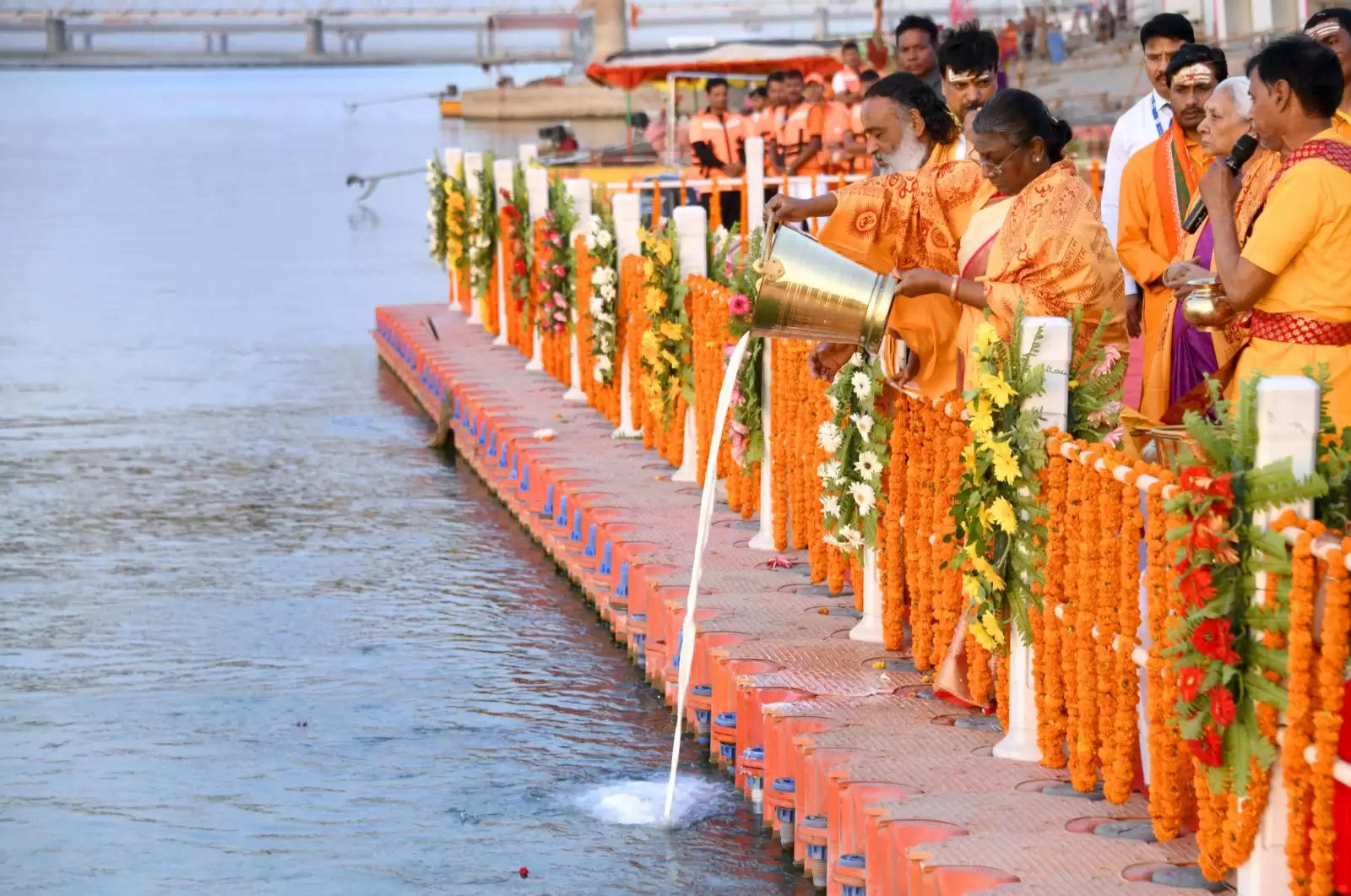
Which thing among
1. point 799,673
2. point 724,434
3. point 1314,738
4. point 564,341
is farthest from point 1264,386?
point 564,341

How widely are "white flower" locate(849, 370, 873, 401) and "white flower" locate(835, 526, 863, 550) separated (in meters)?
0.43

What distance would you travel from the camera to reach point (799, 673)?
18.9ft

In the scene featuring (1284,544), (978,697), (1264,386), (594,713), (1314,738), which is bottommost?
(594,713)

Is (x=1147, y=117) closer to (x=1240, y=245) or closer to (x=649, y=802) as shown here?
(x=1240, y=245)

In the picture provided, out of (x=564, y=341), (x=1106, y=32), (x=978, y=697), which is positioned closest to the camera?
(x=978, y=697)

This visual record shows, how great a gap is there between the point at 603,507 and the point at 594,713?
152 centimetres

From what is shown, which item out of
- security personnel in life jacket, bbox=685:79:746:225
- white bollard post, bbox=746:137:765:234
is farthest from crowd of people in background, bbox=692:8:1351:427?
security personnel in life jacket, bbox=685:79:746:225

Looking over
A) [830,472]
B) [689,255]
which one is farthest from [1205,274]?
[689,255]

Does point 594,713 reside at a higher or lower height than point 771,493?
lower

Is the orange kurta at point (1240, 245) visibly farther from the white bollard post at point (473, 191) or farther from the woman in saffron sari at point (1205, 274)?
the white bollard post at point (473, 191)

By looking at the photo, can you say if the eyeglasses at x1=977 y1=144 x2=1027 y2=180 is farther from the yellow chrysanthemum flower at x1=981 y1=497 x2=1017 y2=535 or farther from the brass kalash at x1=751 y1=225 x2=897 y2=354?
the yellow chrysanthemum flower at x1=981 y1=497 x2=1017 y2=535

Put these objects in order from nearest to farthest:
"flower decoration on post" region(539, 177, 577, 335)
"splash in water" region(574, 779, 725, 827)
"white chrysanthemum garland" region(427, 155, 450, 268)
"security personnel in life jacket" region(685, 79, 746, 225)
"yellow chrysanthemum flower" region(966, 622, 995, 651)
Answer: "yellow chrysanthemum flower" region(966, 622, 995, 651), "splash in water" region(574, 779, 725, 827), "flower decoration on post" region(539, 177, 577, 335), "white chrysanthemum garland" region(427, 155, 450, 268), "security personnel in life jacket" region(685, 79, 746, 225)

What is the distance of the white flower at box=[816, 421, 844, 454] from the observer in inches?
236

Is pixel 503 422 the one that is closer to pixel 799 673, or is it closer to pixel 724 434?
pixel 724 434
